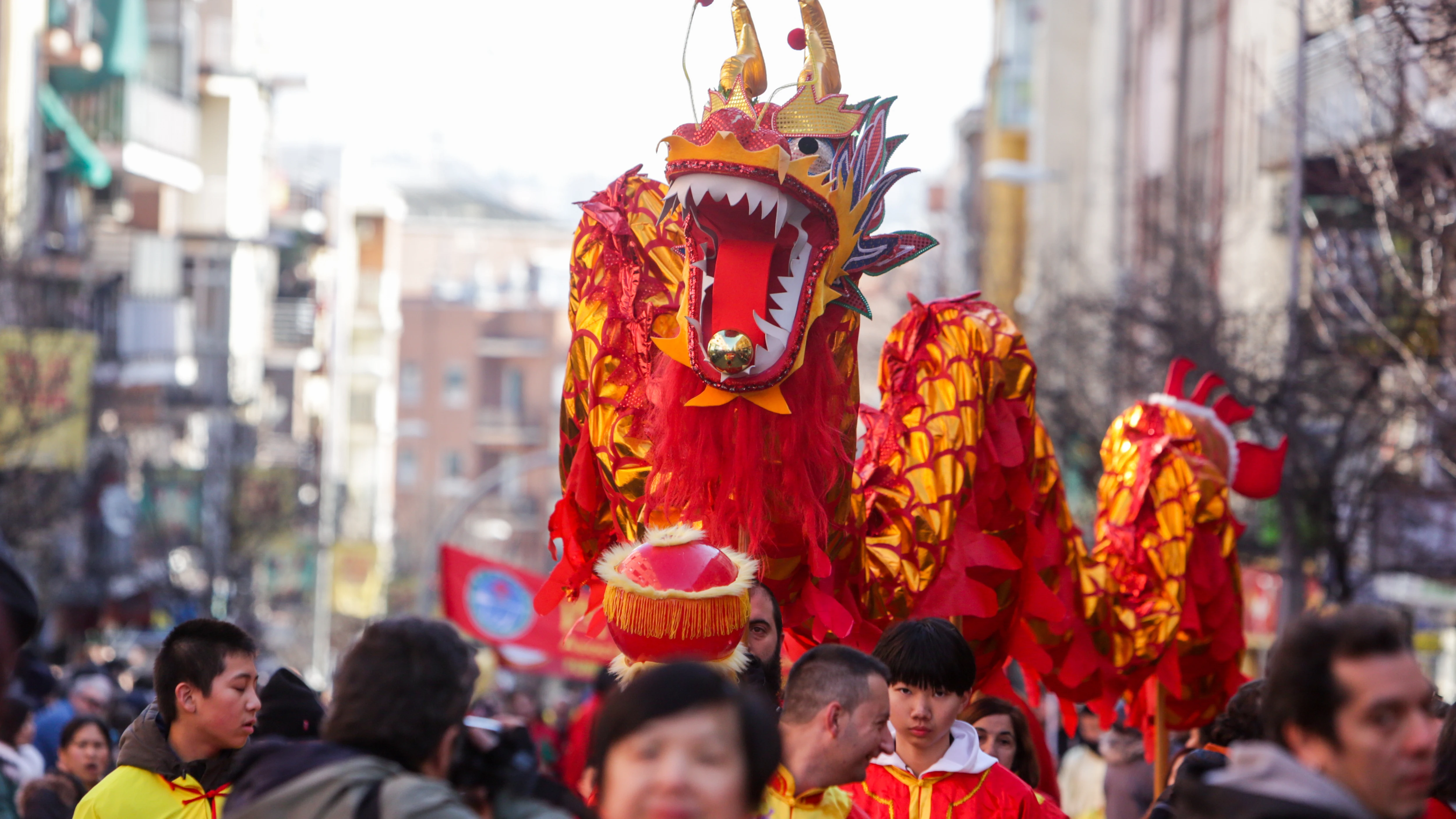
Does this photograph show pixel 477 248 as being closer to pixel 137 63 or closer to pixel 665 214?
pixel 137 63

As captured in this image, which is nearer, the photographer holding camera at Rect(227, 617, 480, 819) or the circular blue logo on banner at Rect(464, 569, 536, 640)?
the photographer holding camera at Rect(227, 617, 480, 819)

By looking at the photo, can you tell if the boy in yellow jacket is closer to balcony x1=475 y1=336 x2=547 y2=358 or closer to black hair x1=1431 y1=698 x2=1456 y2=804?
black hair x1=1431 y1=698 x2=1456 y2=804

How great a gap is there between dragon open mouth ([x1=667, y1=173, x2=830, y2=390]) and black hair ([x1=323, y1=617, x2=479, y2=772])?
2.15 metres

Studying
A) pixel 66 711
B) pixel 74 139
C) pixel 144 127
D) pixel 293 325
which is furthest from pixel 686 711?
pixel 293 325

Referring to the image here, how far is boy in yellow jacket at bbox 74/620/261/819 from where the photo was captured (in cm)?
493

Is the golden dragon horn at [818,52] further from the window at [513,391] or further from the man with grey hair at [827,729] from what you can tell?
the window at [513,391]

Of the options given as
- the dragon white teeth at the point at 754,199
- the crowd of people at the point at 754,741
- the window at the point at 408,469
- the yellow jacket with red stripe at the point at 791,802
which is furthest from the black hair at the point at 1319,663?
the window at the point at 408,469

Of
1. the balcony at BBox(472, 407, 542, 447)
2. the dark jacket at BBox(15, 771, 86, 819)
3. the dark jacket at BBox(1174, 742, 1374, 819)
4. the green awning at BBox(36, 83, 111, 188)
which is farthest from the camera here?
the balcony at BBox(472, 407, 542, 447)

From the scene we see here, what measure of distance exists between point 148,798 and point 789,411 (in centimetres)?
203

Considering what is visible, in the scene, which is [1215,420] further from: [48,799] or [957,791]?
[48,799]

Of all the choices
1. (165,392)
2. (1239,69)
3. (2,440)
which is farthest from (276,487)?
(1239,69)

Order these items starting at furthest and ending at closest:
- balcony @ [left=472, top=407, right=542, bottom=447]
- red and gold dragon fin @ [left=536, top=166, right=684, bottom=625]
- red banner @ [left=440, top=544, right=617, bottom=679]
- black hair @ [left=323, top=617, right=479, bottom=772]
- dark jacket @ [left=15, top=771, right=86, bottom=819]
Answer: balcony @ [left=472, top=407, right=542, bottom=447] → red banner @ [left=440, top=544, right=617, bottom=679] → dark jacket @ [left=15, top=771, right=86, bottom=819] → red and gold dragon fin @ [left=536, top=166, right=684, bottom=625] → black hair @ [left=323, top=617, right=479, bottom=772]

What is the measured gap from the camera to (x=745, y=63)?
6.23m

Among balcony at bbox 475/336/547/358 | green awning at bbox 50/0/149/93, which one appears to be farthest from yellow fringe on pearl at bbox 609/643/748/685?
balcony at bbox 475/336/547/358
